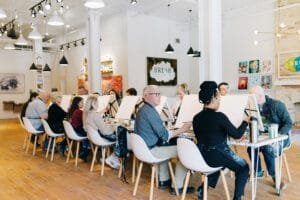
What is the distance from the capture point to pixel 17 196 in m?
3.70

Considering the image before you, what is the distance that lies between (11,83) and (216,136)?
1492 cm

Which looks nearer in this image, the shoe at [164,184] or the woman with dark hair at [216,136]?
the woman with dark hair at [216,136]

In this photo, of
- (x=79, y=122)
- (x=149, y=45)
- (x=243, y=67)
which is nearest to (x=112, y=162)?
(x=79, y=122)

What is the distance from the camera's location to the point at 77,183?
417 cm

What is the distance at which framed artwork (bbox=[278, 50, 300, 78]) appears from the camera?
27.7 ft

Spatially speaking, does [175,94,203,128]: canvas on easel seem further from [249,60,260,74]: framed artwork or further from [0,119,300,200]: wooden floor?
[249,60,260,74]: framed artwork

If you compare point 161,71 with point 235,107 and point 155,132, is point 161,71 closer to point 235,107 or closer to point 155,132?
point 235,107

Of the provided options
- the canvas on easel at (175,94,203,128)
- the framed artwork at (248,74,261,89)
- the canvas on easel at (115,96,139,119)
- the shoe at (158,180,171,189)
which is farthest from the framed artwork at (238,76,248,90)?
the shoe at (158,180,171,189)

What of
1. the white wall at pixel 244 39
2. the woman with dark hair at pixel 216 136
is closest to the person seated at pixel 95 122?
the woman with dark hair at pixel 216 136

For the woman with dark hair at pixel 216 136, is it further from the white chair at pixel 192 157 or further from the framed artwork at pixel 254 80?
the framed artwork at pixel 254 80

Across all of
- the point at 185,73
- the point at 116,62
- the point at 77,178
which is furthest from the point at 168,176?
the point at 185,73

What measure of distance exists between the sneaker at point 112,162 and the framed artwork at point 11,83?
41.1 feet

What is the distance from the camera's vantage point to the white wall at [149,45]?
10.6m

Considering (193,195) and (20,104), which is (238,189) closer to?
(193,195)
